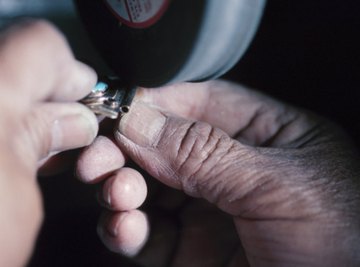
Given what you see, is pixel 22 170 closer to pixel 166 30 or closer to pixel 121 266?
pixel 166 30

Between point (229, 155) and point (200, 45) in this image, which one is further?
point (229, 155)

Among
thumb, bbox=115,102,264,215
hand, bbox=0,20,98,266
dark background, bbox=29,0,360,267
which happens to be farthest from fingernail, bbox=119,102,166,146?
dark background, bbox=29,0,360,267

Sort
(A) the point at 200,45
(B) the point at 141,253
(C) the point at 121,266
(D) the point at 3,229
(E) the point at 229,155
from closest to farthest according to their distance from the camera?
(D) the point at 3,229 < (A) the point at 200,45 < (E) the point at 229,155 < (B) the point at 141,253 < (C) the point at 121,266

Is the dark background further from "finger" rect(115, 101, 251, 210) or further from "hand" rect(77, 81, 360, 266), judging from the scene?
"finger" rect(115, 101, 251, 210)

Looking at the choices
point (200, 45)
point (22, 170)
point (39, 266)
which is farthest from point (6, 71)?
point (39, 266)

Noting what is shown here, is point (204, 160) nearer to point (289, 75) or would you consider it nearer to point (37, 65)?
point (37, 65)

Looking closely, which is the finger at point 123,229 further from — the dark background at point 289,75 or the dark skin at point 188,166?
the dark background at point 289,75

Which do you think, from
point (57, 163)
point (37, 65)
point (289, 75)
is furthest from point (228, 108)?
point (37, 65)
